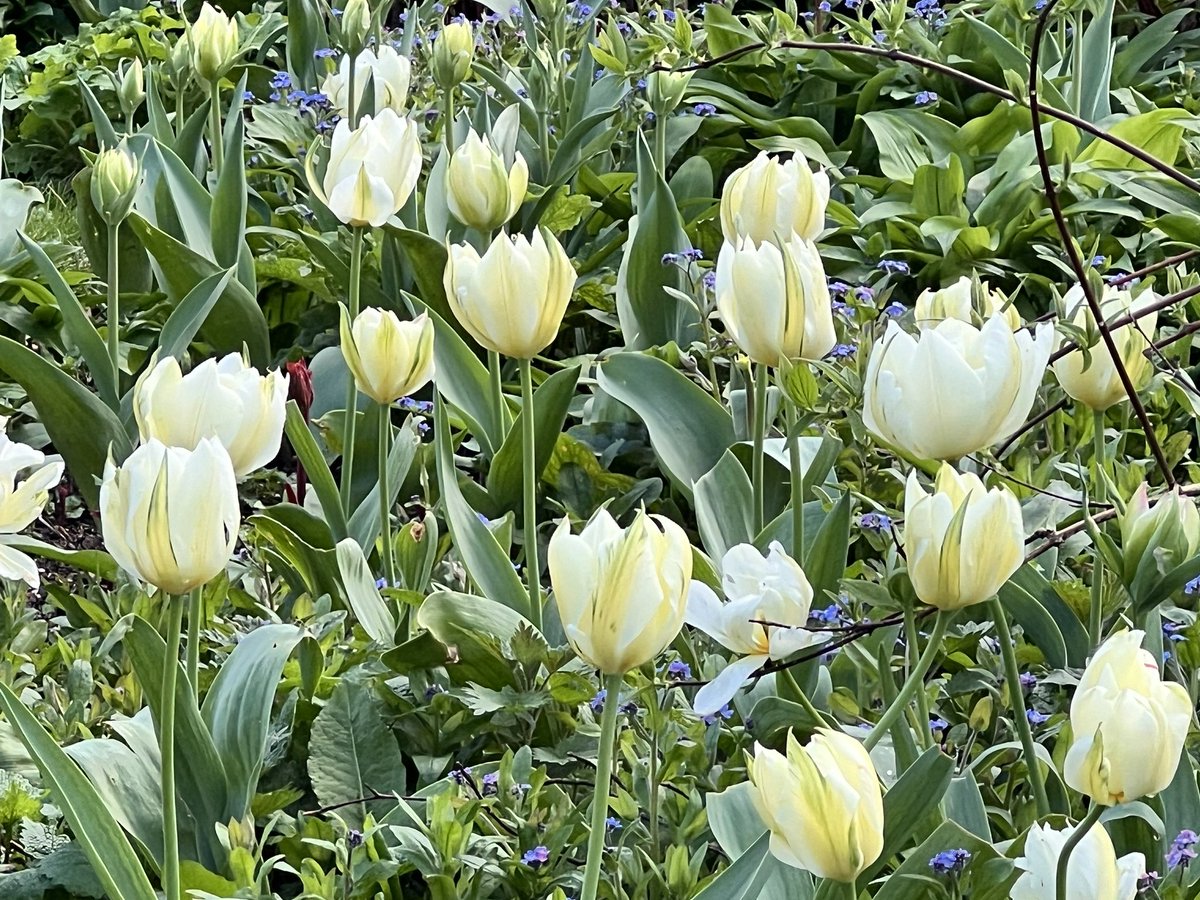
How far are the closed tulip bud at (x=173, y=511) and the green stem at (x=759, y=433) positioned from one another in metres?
0.50

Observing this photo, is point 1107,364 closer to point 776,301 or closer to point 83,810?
point 776,301

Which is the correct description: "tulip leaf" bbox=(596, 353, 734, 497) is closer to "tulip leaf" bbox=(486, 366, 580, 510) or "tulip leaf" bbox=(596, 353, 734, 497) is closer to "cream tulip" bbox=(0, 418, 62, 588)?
"tulip leaf" bbox=(486, 366, 580, 510)

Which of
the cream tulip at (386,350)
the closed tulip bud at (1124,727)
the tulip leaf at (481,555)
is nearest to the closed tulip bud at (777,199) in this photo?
the cream tulip at (386,350)

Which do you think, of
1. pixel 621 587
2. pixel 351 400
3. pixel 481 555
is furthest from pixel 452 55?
pixel 621 587

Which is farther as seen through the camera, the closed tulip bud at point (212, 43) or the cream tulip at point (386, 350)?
the closed tulip bud at point (212, 43)

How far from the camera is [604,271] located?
254cm

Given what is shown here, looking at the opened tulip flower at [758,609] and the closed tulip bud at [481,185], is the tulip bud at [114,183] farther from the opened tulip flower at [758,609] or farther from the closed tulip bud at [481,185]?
the opened tulip flower at [758,609]

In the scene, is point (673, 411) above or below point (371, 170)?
below

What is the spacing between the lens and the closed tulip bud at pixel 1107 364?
3.96 feet

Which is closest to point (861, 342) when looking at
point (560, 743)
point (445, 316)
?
point (560, 743)

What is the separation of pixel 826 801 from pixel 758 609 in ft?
0.63

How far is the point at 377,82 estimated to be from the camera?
2.13 meters

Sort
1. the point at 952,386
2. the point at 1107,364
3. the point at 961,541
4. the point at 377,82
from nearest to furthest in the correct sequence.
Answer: the point at 961,541
the point at 952,386
the point at 1107,364
the point at 377,82

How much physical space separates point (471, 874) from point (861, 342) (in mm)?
581
